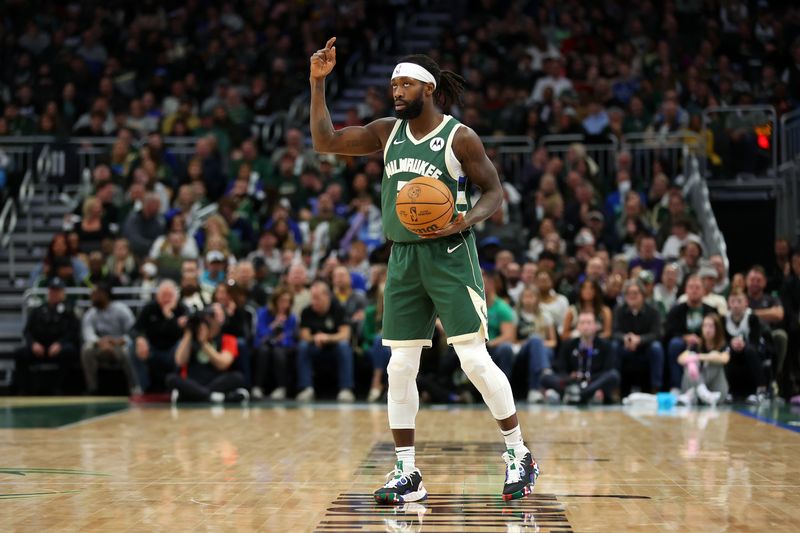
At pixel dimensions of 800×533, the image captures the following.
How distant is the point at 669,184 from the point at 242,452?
9.21 metres

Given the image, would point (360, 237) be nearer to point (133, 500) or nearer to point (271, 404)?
point (271, 404)

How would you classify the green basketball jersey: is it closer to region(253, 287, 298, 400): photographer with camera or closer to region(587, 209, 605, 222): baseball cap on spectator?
region(253, 287, 298, 400): photographer with camera

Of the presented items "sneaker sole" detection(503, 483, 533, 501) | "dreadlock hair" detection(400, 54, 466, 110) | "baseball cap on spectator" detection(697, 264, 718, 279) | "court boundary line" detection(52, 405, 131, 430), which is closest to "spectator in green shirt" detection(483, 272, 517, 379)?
"baseball cap on spectator" detection(697, 264, 718, 279)

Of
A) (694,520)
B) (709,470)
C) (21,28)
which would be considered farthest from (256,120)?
(694,520)

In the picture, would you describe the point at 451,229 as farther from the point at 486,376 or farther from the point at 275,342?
the point at 275,342

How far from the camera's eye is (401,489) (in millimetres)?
5602

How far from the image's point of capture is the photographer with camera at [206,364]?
1196 centimetres

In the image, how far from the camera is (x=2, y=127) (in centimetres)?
1742

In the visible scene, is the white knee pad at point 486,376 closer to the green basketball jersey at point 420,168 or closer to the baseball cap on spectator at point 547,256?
the green basketball jersey at point 420,168

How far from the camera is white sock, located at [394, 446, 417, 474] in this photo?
574 cm

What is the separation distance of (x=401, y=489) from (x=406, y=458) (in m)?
0.20

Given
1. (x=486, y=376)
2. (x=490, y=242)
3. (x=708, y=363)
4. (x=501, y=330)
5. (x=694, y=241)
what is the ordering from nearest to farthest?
(x=486, y=376) → (x=708, y=363) → (x=501, y=330) → (x=694, y=241) → (x=490, y=242)

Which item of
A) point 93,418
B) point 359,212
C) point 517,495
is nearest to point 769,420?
point 517,495

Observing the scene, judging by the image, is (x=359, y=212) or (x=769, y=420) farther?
(x=359, y=212)
